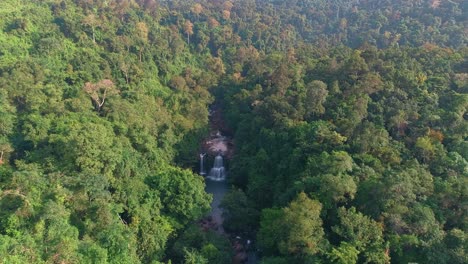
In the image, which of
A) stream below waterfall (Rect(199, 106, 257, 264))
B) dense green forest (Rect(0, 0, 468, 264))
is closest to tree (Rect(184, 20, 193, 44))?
dense green forest (Rect(0, 0, 468, 264))

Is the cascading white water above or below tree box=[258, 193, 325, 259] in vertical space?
below

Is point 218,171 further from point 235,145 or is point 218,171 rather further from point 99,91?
point 99,91

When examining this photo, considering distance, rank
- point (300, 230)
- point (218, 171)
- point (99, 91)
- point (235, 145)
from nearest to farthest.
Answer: point (300, 230)
point (99, 91)
point (218, 171)
point (235, 145)

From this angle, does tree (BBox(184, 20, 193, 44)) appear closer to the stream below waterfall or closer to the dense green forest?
the dense green forest

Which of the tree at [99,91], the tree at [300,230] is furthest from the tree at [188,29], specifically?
the tree at [300,230]

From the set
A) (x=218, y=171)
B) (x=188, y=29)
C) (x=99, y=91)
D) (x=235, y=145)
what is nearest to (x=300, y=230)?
(x=218, y=171)

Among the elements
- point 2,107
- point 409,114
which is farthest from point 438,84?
point 2,107
